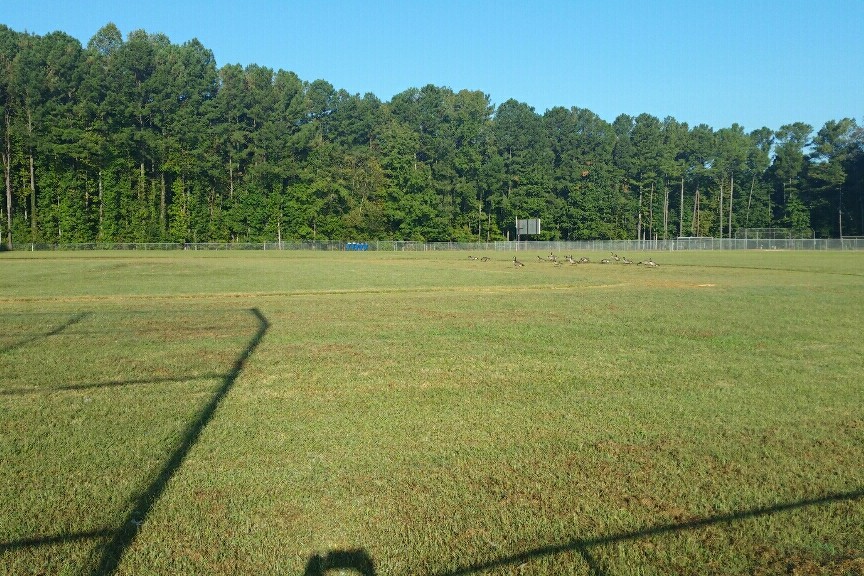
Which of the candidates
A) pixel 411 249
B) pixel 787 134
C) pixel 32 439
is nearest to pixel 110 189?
pixel 411 249

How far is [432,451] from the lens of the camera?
20.0 ft

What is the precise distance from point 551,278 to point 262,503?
A: 26656 mm

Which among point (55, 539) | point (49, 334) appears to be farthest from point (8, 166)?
point (55, 539)

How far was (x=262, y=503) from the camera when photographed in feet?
16.2

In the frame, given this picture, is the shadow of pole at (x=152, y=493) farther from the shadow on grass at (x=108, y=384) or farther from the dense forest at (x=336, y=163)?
the dense forest at (x=336, y=163)

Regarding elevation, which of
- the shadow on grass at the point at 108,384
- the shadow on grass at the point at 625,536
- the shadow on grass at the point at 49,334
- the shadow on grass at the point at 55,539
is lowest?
the shadow on grass at the point at 625,536

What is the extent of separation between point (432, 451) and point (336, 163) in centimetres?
9583

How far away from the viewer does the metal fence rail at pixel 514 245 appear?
275 feet

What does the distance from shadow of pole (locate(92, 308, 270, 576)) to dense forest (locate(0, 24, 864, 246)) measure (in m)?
83.1

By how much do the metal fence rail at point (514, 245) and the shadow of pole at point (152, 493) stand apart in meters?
77.1

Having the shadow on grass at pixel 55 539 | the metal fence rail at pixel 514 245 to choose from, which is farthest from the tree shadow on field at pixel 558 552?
the metal fence rail at pixel 514 245

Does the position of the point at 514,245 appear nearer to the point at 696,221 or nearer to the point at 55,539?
the point at 696,221

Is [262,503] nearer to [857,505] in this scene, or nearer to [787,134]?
[857,505]

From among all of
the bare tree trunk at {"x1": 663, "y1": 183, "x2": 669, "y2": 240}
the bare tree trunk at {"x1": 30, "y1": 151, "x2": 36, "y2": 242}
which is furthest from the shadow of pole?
the bare tree trunk at {"x1": 663, "y1": 183, "x2": 669, "y2": 240}
